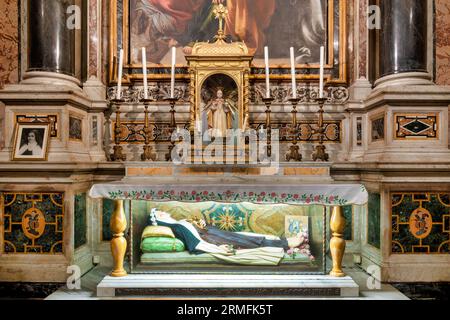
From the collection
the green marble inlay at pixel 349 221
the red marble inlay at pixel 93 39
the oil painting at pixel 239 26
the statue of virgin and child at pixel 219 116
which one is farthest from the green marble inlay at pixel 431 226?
the red marble inlay at pixel 93 39

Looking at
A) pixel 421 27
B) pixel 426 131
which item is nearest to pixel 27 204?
pixel 426 131

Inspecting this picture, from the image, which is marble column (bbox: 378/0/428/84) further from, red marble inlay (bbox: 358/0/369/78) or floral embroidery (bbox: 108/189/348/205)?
floral embroidery (bbox: 108/189/348/205)

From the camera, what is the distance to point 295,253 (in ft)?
13.9

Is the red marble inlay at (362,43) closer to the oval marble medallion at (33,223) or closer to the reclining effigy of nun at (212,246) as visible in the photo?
the reclining effigy of nun at (212,246)

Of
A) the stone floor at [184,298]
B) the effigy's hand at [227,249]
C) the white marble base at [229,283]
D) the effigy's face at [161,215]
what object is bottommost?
the stone floor at [184,298]

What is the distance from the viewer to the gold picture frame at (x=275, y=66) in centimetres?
581

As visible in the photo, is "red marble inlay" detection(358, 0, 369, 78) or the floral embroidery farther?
"red marble inlay" detection(358, 0, 369, 78)

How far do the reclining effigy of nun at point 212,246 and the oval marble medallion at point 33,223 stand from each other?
4.18 ft

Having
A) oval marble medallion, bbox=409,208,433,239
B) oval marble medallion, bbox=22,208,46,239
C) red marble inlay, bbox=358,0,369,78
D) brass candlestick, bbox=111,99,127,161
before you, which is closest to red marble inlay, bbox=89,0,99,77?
brass candlestick, bbox=111,99,127,161

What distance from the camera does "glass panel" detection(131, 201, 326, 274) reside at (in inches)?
167

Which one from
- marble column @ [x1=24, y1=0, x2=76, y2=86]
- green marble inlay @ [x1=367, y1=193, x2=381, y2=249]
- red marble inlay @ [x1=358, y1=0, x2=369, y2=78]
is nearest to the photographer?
green marble inlay @ [x1=367, y1=193, x2=381, y2=249]

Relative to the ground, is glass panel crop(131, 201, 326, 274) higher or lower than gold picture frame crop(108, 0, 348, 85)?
lower

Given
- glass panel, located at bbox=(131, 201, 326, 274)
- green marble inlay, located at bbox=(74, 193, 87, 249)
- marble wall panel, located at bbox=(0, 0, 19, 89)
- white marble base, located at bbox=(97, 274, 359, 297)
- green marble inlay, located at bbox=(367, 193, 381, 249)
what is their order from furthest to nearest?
1. marble wall panel, located at bbox=(0, 0, 19, 89)
2. green marble inlay, located at bbox=(74, 193, 87, 249)
3. green marble inlay, located at bbox=(367, 193, 381, 249)
4. glass panel, located at bbox=(131, 201, 326, 274)
5. white marble base, located at bbox=(97, 274, 359, 297)

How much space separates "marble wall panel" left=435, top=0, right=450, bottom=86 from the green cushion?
3836mm
